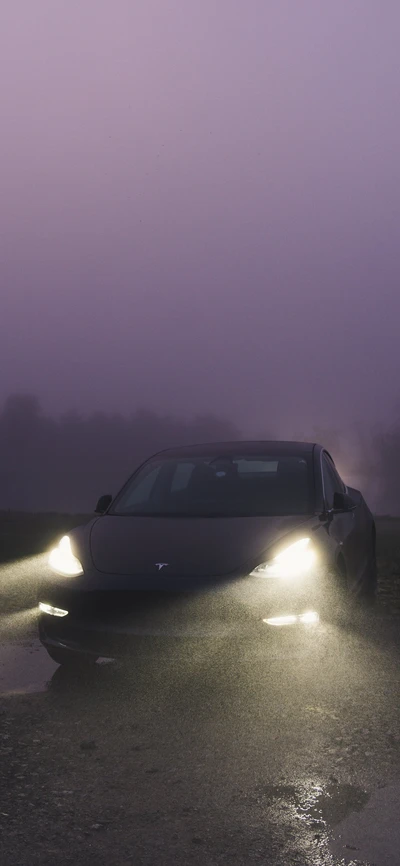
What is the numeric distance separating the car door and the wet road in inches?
28.9

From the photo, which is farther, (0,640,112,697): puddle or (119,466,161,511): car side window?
(119,466,161,511): car side window

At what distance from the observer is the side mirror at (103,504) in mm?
7305

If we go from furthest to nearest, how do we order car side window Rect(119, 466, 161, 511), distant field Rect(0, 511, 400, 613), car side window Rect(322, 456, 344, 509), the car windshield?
distant field Rect(0, 511, 400, 613) → car side window Rect(322, 456, 344, 509) → car side window Rect(119, 466, 161, 511) → the car windshield

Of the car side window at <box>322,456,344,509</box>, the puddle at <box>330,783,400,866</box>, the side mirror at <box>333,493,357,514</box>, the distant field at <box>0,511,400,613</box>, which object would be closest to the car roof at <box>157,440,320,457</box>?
the car side window at <box>322,456,344,509</box>

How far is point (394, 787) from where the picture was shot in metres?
3.99

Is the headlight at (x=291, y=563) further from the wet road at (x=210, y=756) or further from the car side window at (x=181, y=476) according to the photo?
the car side window at (x=181, y=476)

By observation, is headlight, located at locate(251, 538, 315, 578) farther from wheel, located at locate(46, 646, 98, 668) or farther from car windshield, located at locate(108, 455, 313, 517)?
wheel, located at locate(46, 646, 98, 668)

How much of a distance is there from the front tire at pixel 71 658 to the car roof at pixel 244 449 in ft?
7.76

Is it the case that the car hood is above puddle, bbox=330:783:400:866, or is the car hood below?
above

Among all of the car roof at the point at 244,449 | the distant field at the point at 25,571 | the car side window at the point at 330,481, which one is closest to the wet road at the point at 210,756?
the car side window at the point at 330,481

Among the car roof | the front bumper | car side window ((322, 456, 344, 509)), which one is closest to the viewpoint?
the front bumper

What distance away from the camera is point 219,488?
727 centimetres

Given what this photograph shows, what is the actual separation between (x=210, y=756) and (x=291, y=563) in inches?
60.0

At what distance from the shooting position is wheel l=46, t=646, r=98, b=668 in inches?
221
